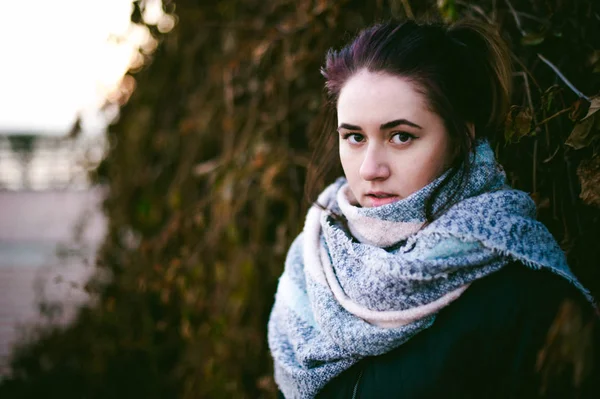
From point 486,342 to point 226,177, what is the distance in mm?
1578

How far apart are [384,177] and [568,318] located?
1.75 feet

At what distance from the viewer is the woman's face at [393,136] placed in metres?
1.22

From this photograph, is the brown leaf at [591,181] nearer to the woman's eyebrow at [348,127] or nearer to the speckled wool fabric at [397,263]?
the speckled wool fabric at [397,263]

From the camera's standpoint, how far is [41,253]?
7.11 m

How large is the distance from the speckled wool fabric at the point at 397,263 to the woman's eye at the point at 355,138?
0.53 ft

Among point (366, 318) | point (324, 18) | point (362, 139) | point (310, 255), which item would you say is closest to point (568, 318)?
point (366, 318)

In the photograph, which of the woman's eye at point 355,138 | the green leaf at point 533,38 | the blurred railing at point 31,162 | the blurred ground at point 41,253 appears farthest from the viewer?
the blurred railing at point 31,162

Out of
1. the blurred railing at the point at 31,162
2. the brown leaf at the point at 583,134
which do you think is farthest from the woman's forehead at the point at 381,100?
the blurred railing at the point at 31,162

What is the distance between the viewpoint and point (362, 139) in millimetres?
1316

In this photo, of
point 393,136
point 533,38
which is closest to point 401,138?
point 393,136

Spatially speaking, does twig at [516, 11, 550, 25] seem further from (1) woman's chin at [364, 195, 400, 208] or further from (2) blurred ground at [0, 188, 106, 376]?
(2) blurred ground at [0, 188, 106, 376]

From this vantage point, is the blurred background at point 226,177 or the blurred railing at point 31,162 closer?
the blurred background at point 226,177

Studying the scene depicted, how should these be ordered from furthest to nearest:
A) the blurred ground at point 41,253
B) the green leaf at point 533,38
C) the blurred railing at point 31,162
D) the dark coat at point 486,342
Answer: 1. the blurred railing at point 31,162
2. the blurred ground at point 41,253
3. the green leaf at point 533,38
4. the dark coat at point 486,342

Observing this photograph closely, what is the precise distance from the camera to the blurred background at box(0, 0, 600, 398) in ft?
4.89
